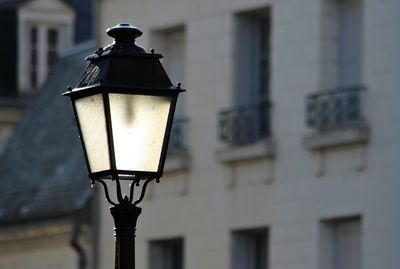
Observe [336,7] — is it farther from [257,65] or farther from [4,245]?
[4,245]

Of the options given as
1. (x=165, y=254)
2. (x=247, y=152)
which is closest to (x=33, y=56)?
(x=165, y=254)

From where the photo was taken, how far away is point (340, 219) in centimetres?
3044

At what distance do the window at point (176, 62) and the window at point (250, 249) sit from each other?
1.68 metres

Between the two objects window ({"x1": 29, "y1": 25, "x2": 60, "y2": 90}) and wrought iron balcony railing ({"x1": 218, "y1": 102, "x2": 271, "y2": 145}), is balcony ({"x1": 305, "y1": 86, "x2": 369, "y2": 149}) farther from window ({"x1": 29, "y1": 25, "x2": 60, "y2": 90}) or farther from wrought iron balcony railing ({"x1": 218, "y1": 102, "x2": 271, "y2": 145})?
window ({"x1": 29, "y1": 25, "x2": 60, "y2": 90})

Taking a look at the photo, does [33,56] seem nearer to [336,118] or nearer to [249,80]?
[249,80]

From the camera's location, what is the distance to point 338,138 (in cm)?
2989

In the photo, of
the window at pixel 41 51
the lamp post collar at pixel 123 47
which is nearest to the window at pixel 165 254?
the window at pixel 41 51

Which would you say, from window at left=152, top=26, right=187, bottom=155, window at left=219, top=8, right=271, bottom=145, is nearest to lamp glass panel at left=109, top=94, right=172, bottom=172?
window at left=219, top=8, right=271, bottom=145

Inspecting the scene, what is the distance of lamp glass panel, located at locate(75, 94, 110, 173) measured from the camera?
43.9 ft

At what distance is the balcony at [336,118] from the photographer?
29.6m

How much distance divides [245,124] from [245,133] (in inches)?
4.9

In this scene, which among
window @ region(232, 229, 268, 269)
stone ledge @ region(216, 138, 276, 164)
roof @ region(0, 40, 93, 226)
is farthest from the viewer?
roof @ region(0, 40, 93, 226)

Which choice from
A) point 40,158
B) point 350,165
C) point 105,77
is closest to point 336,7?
point 350,165

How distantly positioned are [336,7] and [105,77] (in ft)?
57.0
